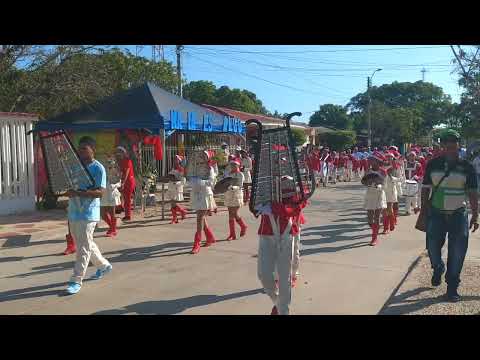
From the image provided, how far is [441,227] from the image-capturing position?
5.65 metres

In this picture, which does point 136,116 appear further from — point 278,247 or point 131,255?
point 278,247

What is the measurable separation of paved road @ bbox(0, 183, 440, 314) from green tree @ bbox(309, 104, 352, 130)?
202ft

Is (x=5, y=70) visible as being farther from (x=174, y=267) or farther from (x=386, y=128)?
(x=386, y=128)

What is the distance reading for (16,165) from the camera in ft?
38.8

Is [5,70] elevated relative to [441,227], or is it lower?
elevated

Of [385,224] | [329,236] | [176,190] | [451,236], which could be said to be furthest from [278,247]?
[176,190]

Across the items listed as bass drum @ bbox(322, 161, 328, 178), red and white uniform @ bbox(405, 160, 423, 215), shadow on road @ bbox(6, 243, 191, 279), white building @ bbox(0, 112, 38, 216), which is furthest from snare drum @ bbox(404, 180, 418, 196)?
white building @ bbox(0, 112, 38, 216)

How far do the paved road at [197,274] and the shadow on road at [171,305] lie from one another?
0.01 metres

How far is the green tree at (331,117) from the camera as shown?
7056 centimetres

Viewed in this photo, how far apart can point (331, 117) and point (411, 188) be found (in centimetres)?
6089
